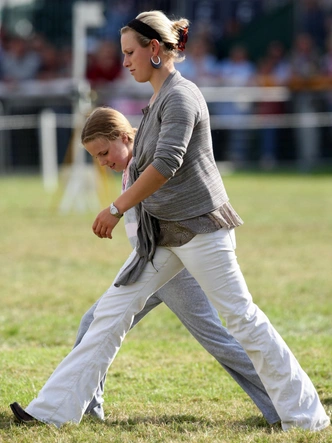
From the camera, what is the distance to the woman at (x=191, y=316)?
14.1 feet

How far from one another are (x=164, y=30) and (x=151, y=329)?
3089 mm

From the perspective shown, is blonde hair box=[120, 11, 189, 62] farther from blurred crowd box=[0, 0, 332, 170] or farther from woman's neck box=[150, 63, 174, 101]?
blurred crowd box=[0, 0, 332, 170]

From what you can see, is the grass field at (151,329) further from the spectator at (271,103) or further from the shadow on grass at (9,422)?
the spectator at (271,103)

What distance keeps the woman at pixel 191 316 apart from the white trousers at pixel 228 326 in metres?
0.20

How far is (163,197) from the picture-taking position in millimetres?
4062

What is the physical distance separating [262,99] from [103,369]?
52.9 ft

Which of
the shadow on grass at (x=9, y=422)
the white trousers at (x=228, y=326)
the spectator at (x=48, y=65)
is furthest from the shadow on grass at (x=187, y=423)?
the spectator at (x=48, y=65)

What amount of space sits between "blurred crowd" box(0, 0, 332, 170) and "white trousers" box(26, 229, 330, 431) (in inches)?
606

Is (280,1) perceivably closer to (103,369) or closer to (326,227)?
(326,227)

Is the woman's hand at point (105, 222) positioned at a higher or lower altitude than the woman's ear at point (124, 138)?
lower

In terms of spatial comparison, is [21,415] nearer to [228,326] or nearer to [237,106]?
[228,326]

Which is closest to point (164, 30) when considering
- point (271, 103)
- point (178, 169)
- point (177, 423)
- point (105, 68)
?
point (178, 169)

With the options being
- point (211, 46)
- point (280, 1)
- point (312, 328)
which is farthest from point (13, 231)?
point (280, 1)

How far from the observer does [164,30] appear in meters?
4.00
